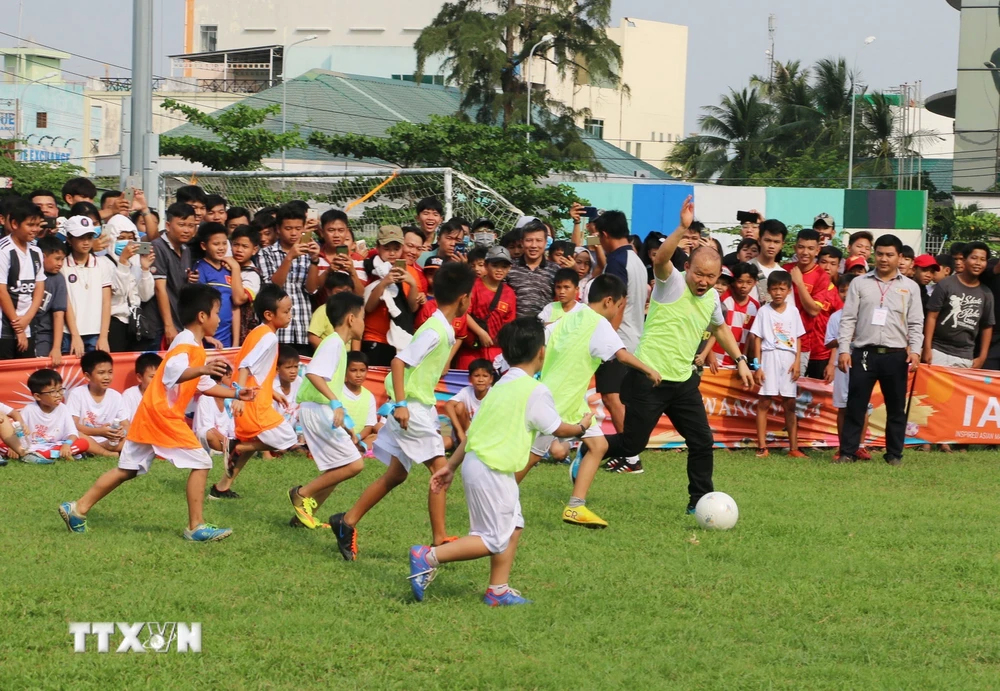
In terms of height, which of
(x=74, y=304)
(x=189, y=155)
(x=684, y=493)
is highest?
(x=189, y=155)

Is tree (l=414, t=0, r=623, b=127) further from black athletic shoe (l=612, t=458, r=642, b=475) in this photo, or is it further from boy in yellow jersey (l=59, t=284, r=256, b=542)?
boy in yellow jersey (l=59, t=284, r=256, b=542)

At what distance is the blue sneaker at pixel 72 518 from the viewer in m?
7.93

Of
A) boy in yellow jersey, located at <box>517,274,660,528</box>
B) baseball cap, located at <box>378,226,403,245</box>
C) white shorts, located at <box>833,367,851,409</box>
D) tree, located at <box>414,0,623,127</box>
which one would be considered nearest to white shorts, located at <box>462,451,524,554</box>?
boy in yellow jersey, located at <box>517,274,660,528</box>

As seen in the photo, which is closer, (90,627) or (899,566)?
(90,627)

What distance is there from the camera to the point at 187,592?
21.2 feet

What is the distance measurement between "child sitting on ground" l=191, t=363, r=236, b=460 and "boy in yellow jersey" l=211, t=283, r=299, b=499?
2.51 feet

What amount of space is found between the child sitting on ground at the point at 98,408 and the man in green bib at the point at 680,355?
190 inches

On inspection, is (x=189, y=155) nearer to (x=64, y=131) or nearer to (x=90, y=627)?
(x=90, y=627)

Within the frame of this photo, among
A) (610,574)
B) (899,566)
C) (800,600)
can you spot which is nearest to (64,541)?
(610,574)

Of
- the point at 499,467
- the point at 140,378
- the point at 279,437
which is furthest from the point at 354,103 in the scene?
the point at 499,467

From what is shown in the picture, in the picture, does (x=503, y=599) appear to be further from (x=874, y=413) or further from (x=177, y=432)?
(x=874, y=413)

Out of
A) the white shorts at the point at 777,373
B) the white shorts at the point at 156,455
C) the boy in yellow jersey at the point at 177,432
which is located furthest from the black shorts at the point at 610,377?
the white shorts at the point at 156,455

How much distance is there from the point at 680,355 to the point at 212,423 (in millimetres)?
4152

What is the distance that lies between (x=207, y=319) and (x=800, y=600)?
4.04 meters
